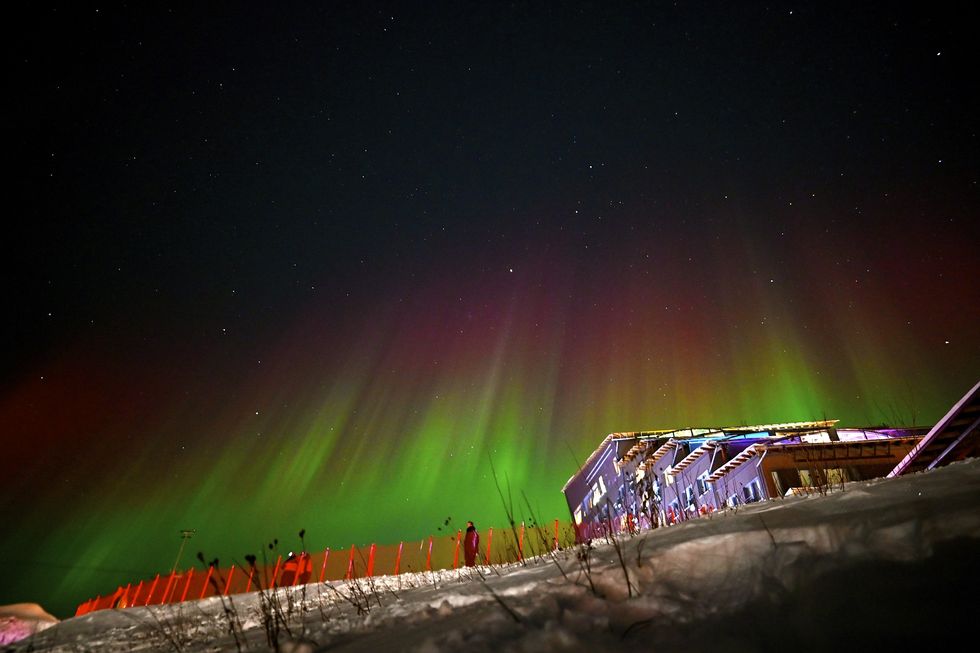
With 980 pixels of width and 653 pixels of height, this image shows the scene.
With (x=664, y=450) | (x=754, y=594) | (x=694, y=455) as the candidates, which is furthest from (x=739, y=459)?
(x=754, y=594)

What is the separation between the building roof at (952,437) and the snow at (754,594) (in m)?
11.2

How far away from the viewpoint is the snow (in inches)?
68.0

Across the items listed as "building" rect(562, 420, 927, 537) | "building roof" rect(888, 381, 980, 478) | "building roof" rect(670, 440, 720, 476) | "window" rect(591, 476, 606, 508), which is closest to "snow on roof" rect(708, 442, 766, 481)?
"building" rect(562, 420, 927, 537)

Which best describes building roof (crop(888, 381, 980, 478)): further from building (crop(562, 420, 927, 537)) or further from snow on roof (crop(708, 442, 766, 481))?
snow on roof (crop(708, 442, 766, 481))

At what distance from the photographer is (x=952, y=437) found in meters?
12.6

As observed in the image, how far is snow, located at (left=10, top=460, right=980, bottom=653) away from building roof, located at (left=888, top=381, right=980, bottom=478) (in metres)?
11.2

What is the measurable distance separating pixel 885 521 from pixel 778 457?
23.2 m

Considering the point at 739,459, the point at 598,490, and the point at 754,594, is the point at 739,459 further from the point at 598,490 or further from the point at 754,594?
the point at 598,490

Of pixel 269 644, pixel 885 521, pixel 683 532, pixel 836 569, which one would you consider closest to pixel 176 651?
pixel 269 644

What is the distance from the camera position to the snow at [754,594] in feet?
5.67

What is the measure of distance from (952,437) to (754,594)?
15881mm

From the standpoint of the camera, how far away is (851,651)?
1.59 meters

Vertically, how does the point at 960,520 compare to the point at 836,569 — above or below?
above

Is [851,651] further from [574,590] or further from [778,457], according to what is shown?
[778,457]
